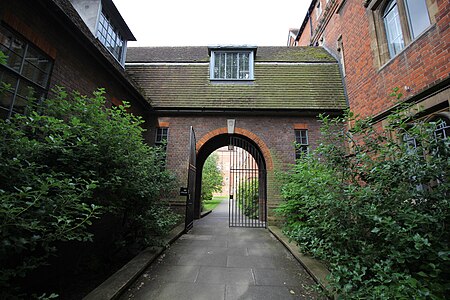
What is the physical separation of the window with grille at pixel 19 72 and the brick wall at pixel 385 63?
7.18m

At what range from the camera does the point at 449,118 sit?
3.69m

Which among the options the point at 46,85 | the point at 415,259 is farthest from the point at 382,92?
the point at 46,85

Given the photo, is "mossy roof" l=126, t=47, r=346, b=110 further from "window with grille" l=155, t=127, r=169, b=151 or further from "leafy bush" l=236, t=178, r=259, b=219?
"leafy bush" l=236, t=178, r=259, b=219

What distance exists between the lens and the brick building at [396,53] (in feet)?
12.6

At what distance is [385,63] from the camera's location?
5152 millimetres

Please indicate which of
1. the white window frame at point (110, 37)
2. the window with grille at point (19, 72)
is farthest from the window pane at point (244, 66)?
the window with grille at point (19, 72)

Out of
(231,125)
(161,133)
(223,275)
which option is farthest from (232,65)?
(223,275)

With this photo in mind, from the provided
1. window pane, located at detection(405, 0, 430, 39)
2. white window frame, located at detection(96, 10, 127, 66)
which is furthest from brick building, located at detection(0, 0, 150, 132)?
window pane, located at detection(405, 0, 430, 39)

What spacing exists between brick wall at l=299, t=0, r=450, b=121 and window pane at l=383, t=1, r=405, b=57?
311 millimetres

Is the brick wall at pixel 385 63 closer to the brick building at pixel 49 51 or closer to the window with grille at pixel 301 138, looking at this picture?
the window with grille at pixel 301 138

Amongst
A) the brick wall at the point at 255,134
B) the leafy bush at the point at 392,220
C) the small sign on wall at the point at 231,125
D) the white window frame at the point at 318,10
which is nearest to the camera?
the leafy bush at the point at 392,220

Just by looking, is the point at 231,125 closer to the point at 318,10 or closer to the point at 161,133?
the point at 161,133

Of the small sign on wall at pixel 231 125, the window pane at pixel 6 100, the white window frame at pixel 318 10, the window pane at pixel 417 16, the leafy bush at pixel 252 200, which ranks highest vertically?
the white window frame at pixel 318 10

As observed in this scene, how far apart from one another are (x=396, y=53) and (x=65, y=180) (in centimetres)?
702
